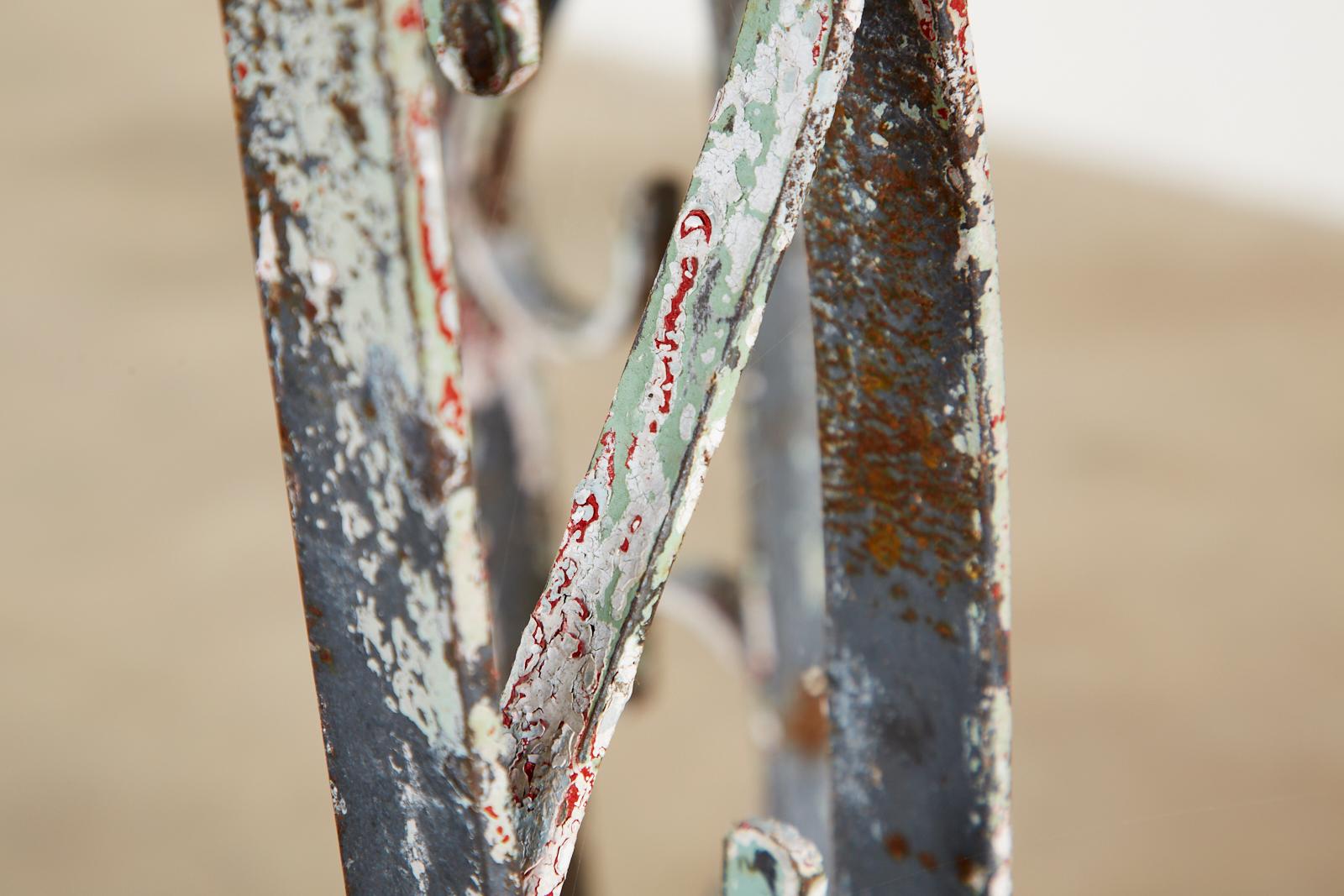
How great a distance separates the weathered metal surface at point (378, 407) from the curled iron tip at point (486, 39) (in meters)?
0.06

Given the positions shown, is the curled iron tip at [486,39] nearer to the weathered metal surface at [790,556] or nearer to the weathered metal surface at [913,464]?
the weathered metal surface at [913,464]

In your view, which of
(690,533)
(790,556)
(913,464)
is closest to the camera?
(913,464)

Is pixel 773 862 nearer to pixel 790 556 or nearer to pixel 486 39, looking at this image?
pixel 486 39

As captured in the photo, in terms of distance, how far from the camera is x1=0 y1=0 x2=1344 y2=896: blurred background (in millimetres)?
1287

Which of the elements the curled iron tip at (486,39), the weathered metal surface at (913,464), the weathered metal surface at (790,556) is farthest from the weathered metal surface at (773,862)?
the weathered metal surface at (790,556)

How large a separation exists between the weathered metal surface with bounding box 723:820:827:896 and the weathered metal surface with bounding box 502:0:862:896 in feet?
0.20

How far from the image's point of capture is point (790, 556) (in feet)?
2.34

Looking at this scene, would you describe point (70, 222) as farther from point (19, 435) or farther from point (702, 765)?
point (702, 765)

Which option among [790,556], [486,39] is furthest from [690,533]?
[486,39]

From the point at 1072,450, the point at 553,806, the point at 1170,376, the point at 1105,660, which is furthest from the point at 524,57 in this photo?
Result: the point at 1170,376

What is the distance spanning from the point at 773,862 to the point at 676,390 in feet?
0.39

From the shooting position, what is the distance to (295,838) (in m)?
1.25

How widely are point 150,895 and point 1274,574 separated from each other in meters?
1.28

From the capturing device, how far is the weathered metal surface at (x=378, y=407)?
0.21m
